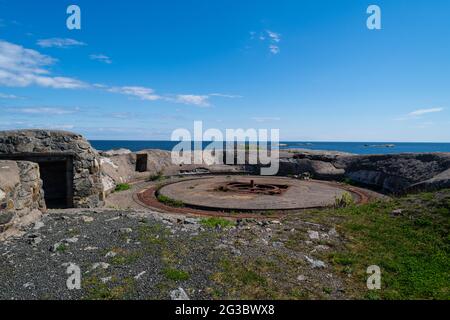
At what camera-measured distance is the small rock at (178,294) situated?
4.44m

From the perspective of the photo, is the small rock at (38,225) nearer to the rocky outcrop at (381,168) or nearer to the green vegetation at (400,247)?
the green vegetation at (400,247)

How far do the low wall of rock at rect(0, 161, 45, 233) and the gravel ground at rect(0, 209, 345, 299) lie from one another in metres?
0.46

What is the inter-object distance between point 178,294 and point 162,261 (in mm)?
1078

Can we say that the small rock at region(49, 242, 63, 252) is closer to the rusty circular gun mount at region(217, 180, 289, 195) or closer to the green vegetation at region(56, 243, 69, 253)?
the green vegetation at region(56, 243, 69, 253)

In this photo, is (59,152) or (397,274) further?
(59,152)

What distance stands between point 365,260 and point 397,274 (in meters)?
0.62

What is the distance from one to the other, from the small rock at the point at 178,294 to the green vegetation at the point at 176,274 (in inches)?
12.2

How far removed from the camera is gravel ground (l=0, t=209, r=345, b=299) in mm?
4637

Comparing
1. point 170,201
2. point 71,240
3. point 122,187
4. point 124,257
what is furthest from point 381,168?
point 71,240

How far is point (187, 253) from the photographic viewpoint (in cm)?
589

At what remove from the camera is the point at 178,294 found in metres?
4.50

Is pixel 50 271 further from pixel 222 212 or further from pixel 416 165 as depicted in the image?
pixel 416 165

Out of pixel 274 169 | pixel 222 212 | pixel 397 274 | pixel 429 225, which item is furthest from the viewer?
pixel 274 169
